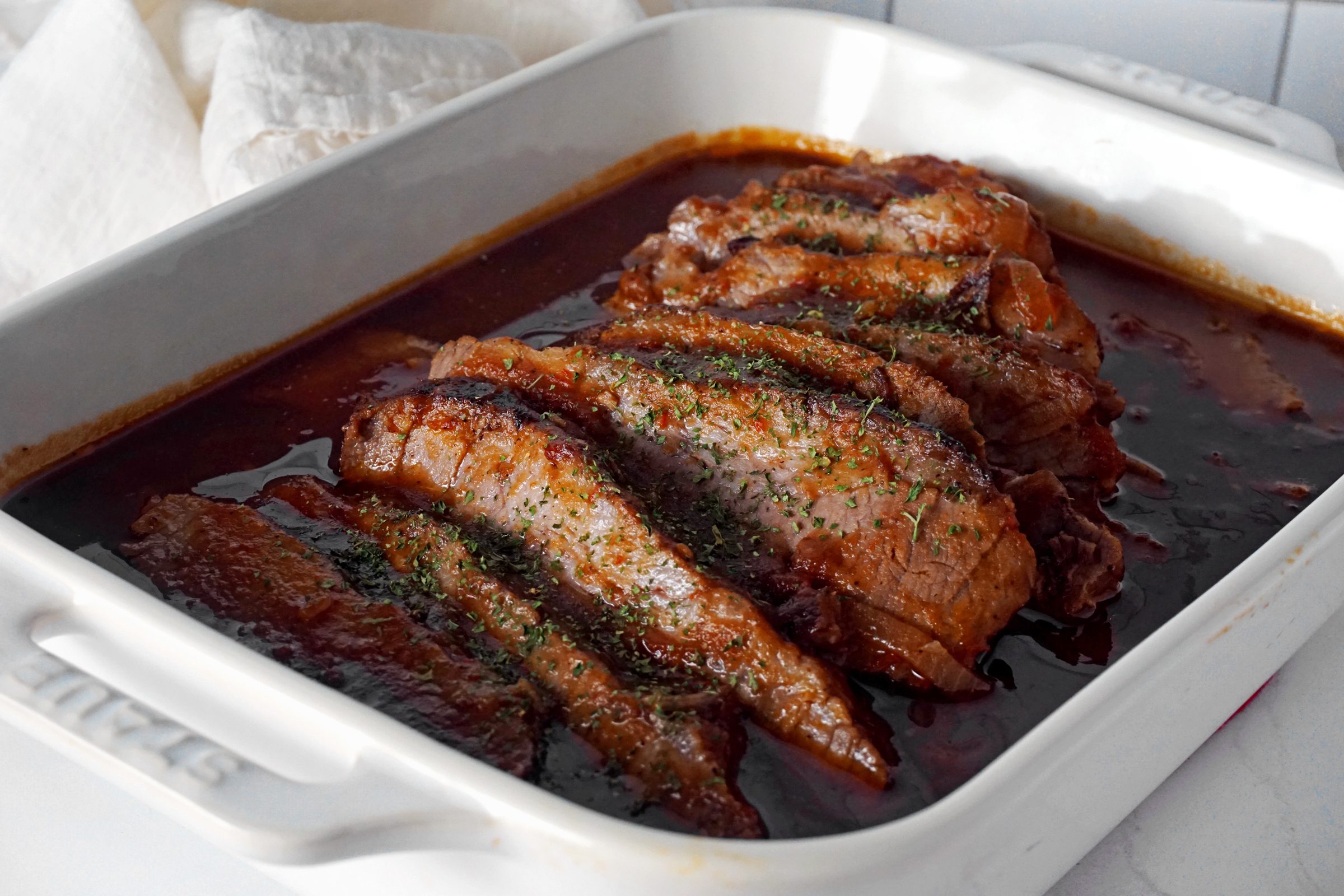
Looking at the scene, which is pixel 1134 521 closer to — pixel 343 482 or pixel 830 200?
pixel 830 200

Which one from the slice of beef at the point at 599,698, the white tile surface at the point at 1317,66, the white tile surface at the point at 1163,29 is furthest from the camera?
the white tile surface at the point at 1163,29

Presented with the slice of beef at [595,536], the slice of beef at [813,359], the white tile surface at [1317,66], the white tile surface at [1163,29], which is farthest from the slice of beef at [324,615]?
the white tile surface at [1317,66]

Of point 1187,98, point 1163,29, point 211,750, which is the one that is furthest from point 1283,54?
point 211,750

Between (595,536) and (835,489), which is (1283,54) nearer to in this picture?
(835,489)

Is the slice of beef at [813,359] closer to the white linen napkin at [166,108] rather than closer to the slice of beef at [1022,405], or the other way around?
the slice of beef at [1022,405]

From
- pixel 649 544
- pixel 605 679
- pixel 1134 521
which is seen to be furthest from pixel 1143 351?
pixel 605 679

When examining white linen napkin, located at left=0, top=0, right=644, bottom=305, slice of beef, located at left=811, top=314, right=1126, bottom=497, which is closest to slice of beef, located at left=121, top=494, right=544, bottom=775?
slice of beef, located at left=811, top=314, right=1126, bottom=497

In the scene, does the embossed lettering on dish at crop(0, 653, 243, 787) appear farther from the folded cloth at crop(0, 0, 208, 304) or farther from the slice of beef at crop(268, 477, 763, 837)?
the folded cloth at crop(0, 0, 208, 304)
